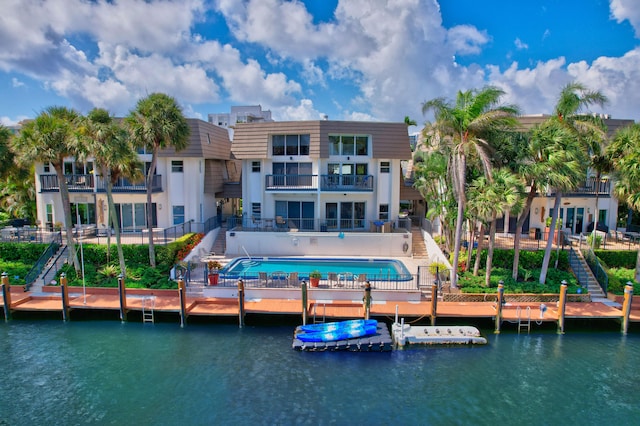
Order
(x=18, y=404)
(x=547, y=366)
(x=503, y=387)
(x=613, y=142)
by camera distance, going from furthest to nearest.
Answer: (x=613, y=142), (x=547, y=366), (x=503, y=387), (x=18, y=404)

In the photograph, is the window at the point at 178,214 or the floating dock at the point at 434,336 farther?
the window at the point at 178,214

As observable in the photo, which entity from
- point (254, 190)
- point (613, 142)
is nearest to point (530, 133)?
point (613, 142)

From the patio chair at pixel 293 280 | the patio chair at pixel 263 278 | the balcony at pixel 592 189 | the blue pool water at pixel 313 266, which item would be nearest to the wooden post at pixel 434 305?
the blue pool water at pixel 313 266

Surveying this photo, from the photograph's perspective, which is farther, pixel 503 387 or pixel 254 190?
pixel 254 190

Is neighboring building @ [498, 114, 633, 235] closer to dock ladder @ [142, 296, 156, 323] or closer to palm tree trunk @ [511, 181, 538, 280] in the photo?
palm tree trunk @ [511, 181, 538, 280]

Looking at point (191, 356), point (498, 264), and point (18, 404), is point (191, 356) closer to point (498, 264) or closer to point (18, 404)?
point (18, 404)

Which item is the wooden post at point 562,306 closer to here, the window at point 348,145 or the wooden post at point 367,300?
the wooden post at point 367,300
